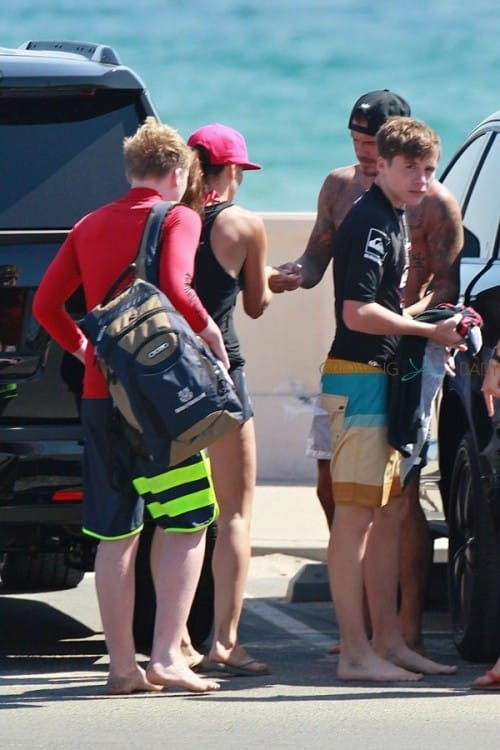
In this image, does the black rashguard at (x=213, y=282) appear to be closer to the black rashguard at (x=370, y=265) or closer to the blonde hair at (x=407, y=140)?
the black rashguard at (x=370, y=265)

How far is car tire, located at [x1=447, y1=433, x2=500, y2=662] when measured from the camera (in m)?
6.37

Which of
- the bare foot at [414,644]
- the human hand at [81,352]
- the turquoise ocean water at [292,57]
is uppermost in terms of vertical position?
the human hand at [81,352]

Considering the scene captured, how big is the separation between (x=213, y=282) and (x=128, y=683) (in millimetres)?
1330

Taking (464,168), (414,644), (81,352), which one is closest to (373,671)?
(414,644)

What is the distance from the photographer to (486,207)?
705 centimetres

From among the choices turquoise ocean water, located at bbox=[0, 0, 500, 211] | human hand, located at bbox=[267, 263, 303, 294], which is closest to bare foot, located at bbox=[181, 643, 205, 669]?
human hand, located at bbox=[267, 263, 303, 294]

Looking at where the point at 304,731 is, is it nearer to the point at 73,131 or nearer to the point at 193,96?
the point at 73,131

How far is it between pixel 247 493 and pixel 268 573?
3.12 metres

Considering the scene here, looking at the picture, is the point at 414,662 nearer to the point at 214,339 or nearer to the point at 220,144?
the point at 214,339

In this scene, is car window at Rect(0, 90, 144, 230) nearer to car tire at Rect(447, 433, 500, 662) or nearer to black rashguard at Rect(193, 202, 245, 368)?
black rashguard at Rect(193, 202, 245, 368)

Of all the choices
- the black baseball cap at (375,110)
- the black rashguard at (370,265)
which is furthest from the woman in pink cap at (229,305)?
the black baseball cap at (375,110)

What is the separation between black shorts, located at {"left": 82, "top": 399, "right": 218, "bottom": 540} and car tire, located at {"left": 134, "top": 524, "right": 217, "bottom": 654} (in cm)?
74

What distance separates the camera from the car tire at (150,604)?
668 centimetres

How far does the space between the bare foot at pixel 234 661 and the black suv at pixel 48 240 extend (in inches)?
18.4
